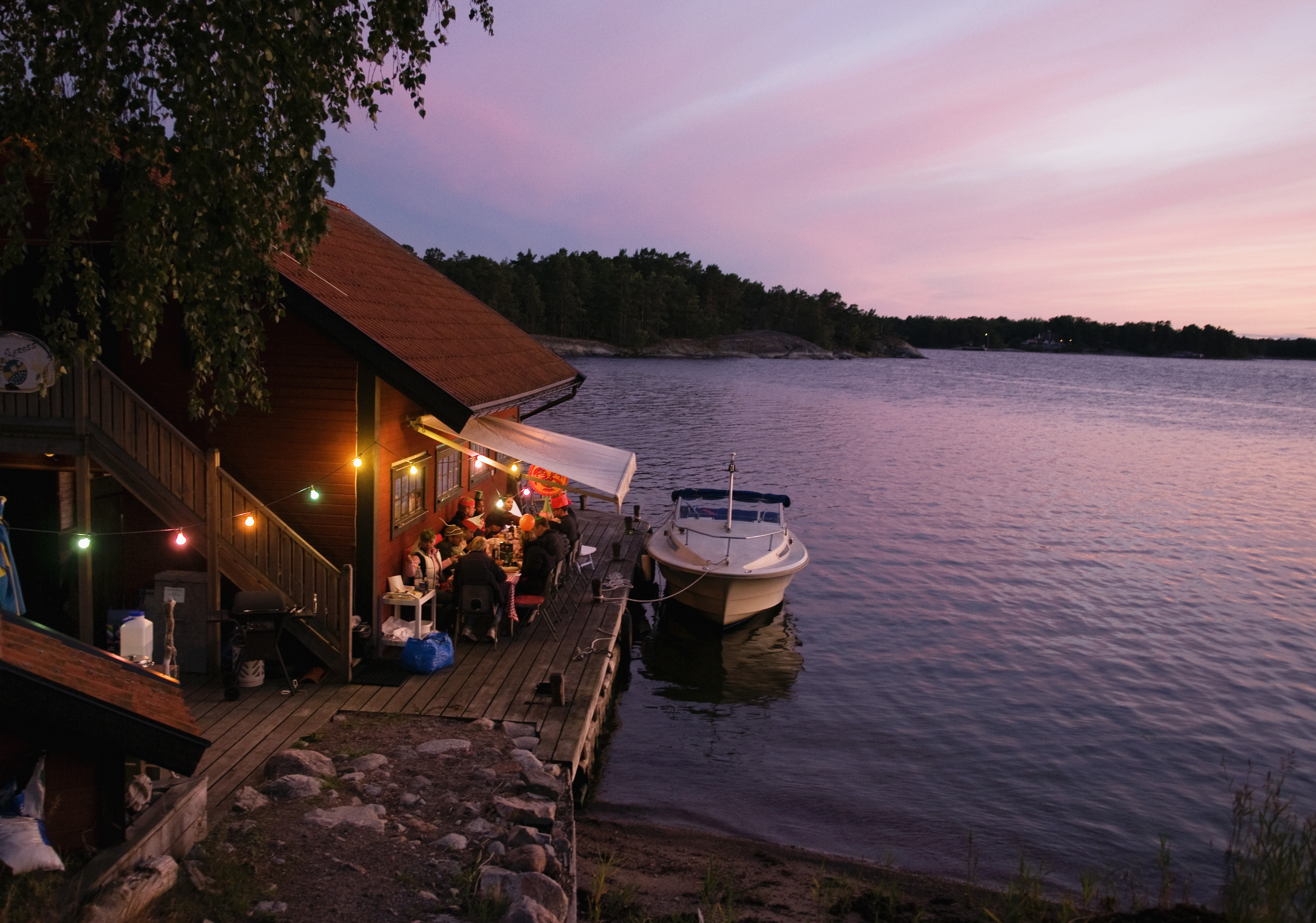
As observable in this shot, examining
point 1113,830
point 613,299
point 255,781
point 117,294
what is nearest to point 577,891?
point 255,781

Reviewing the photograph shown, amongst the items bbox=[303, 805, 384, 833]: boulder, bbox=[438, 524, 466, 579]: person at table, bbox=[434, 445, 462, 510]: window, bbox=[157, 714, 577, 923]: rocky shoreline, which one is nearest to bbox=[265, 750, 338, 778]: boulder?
bbox=[157, 714, 577, 923]: rocky shoreline

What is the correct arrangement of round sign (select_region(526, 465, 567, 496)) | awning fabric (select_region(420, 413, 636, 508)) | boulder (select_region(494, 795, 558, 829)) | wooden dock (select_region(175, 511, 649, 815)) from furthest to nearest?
round sign (select_region(526, 465, 567, 496)), awning fabric (select_region(420, 413, 636, 508)), wooden dock (select_region(175, 511, 649, 815)), boulder (select_region(494, 795, 558, 829))

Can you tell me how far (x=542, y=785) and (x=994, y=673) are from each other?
12408 mm

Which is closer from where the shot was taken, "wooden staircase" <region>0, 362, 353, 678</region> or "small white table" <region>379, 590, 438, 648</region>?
"wooden staircase" <region>0, 362, 353, 678</region>

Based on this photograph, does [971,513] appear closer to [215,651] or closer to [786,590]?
[786,590]

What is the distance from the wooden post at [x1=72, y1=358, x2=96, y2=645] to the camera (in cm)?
931

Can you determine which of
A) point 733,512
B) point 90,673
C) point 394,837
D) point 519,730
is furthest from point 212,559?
point 733,512

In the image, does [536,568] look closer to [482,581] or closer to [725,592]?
[482,581]

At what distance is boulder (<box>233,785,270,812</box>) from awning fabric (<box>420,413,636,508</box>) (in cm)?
529

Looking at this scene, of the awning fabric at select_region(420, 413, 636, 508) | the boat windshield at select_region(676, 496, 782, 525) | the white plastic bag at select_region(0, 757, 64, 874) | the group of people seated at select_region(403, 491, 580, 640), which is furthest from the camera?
the boat windshield at select_region(676, 496, 782, 525)

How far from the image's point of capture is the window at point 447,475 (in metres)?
14.2

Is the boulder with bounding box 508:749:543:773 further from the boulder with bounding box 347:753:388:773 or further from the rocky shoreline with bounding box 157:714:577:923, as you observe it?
the boulder with bounding box 347:753:388:773

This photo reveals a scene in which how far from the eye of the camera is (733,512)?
776 inches

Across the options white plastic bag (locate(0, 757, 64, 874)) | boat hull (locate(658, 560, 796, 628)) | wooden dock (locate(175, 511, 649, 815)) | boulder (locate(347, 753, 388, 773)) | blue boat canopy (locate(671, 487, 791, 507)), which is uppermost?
white plastic bag (locate(0, 757, 64, 874))
